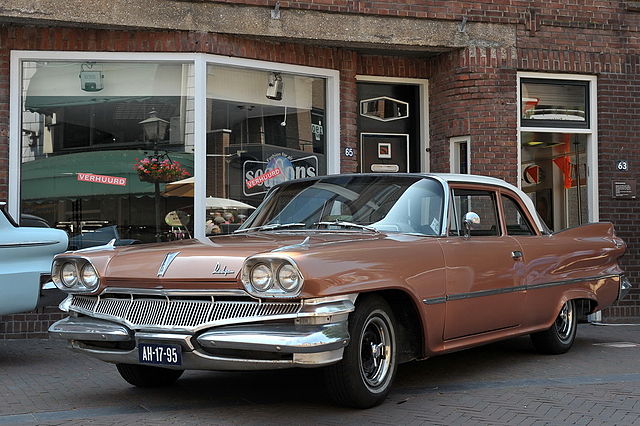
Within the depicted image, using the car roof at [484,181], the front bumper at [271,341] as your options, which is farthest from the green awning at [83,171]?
the front bumper at [271,341]

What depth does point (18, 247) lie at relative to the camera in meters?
7.25

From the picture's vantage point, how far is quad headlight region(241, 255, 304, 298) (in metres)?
4.79

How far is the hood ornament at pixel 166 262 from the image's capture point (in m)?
5.12

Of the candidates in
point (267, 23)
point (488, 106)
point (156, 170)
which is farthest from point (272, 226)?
point (488, 106)

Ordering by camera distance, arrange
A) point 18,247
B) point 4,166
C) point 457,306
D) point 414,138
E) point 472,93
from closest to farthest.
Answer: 1. point 457,306
2. point 18,247
3. point 4,166
4. point 472,93
5. point 414,138

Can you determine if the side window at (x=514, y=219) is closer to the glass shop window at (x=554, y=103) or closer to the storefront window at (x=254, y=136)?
the storefront window at (x=254, y=136)

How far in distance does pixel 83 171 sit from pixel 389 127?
4.24m

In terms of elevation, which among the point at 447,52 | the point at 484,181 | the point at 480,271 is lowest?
the point at 480,271

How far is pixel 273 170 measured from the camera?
1039cm

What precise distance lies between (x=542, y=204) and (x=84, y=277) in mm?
7450

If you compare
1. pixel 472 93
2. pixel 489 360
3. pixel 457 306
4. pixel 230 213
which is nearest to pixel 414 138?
pixel 472 93

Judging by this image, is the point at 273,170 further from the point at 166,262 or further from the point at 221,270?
the point at 221,270

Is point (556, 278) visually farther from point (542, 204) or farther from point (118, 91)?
point (118, 91)

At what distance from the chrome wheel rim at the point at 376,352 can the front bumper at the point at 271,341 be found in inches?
14.9
